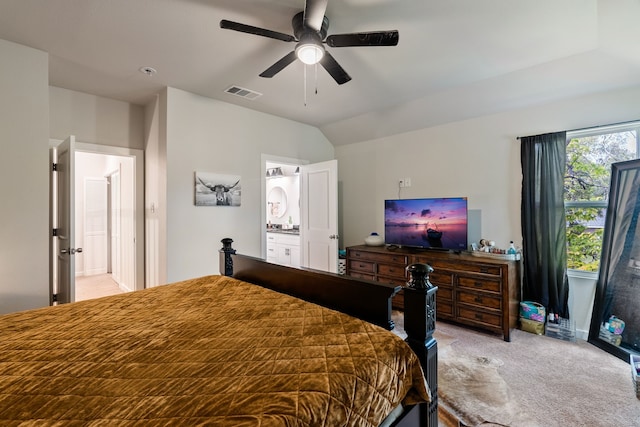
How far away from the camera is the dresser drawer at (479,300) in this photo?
2.94 metres

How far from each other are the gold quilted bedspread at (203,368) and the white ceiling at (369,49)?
203 cm

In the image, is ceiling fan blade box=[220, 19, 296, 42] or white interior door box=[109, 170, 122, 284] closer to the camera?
ceiling fan blade box=[220, 19, 296, 42]

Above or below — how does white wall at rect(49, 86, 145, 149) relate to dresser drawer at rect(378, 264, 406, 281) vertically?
above

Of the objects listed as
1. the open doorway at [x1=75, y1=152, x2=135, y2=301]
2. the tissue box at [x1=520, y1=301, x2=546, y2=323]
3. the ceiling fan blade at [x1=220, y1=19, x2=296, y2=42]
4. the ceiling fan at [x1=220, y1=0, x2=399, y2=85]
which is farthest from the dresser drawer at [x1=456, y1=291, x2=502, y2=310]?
the open doorway at [x1=75, y1=152, x2=135, y2=301]

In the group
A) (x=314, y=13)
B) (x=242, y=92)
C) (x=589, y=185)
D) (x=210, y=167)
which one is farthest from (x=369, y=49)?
(x=589, y=185)

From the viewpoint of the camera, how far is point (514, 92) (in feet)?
10.3

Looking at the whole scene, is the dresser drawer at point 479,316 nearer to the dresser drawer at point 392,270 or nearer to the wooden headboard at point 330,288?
the dresser drawer at point 392,270

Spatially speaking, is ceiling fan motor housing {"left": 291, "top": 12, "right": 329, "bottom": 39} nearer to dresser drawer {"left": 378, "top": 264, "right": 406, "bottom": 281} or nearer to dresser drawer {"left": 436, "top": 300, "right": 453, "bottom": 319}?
dresser drawer {"left": 378, "top": 264, "right": 406, "bottom": 281}

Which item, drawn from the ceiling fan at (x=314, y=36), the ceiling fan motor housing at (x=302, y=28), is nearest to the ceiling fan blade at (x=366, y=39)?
the ceiling fan at (x=314, y=36)

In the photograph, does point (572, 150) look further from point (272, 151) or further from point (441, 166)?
point (272, 151)

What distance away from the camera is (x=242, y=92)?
347cm

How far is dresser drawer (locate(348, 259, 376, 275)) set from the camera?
12.9 feet

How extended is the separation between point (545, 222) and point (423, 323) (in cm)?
267

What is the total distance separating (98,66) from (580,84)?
4.64m
